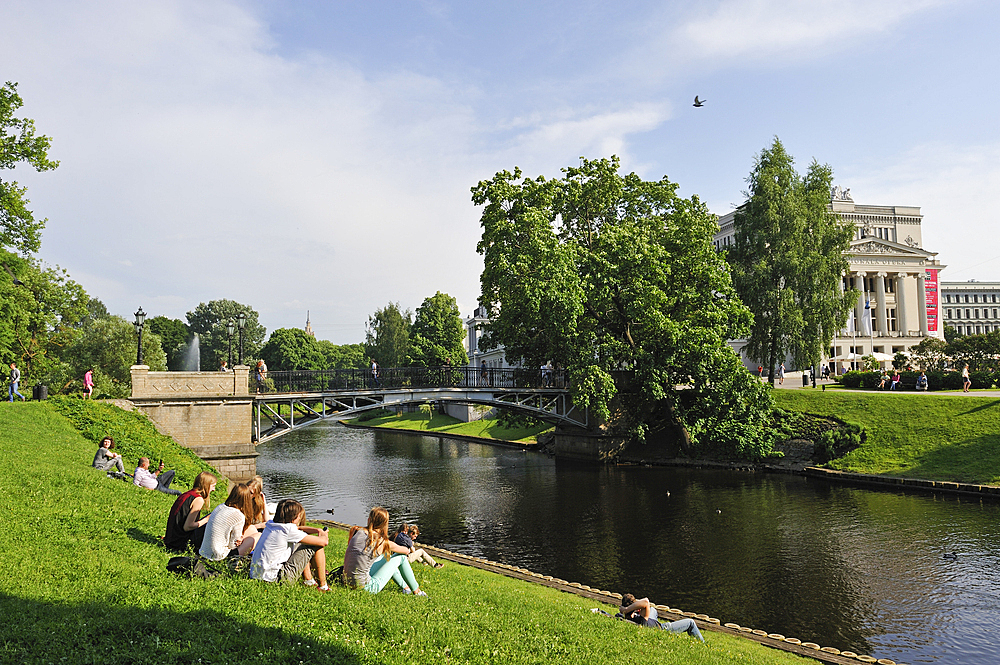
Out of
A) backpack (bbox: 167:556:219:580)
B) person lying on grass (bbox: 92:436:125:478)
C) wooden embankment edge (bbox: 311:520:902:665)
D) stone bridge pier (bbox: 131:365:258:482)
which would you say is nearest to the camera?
backpack (bbox: 167:556:219:580)

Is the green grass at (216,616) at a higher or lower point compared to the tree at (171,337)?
lower

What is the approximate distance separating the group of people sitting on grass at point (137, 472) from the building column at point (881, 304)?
274ft

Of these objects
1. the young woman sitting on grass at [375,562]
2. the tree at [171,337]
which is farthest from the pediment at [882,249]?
the tree at [171,337]

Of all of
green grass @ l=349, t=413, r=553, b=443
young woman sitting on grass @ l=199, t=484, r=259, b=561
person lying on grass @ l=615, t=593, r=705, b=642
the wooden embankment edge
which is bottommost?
green grass @ l=349, t=413, r=553, b=443

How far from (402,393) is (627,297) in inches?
589

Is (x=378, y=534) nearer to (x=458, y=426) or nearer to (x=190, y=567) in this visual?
(x=190, y=567)

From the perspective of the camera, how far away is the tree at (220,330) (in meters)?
113

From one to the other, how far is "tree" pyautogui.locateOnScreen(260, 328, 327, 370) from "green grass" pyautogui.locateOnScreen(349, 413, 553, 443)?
35.8 m

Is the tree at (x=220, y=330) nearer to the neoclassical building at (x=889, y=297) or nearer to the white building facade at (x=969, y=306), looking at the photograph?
the neoclassical building at (x=889, y=297)

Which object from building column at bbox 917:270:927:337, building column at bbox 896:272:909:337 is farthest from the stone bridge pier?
building column at bbox 917:270:927:337

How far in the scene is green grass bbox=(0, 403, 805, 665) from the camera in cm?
652

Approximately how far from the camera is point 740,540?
22141 mm

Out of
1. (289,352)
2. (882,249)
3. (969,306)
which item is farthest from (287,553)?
(969,306)

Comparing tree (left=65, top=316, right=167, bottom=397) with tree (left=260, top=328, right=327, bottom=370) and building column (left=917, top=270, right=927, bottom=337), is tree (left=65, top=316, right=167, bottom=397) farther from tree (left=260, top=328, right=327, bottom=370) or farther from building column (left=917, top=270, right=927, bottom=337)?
building column (left=917, top=270, right=927, bottom=337)
